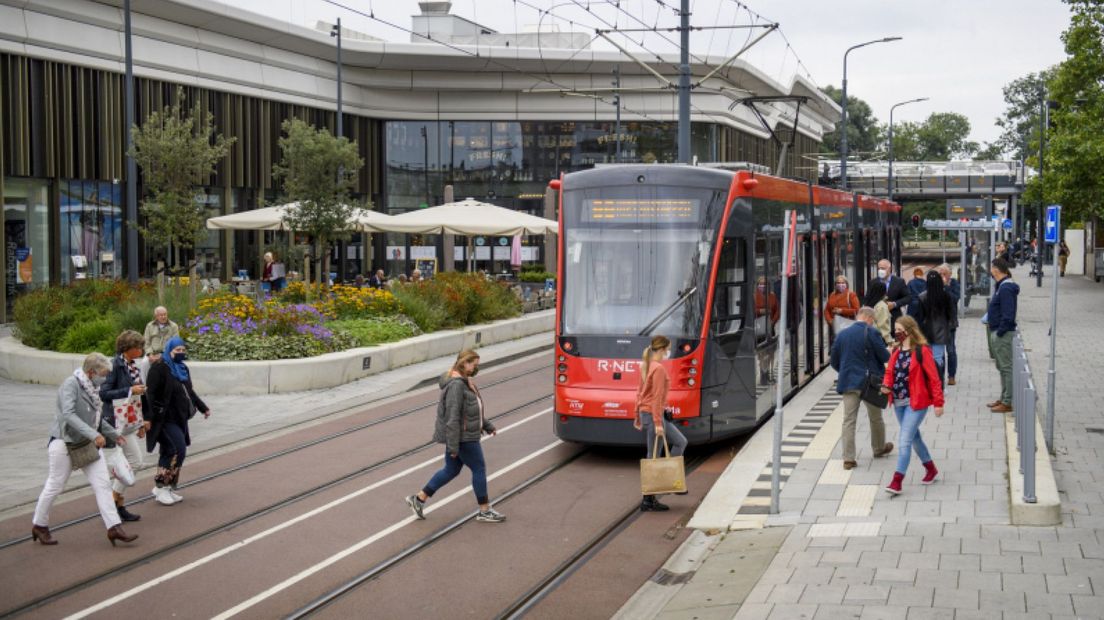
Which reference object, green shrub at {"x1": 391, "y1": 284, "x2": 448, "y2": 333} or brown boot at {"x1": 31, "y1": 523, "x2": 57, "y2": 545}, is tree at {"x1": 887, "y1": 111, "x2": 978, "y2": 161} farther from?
brown boot at {"x1": 31, "y1": 523, "x2": 57, "y2": 545}

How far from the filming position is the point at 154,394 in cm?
1245

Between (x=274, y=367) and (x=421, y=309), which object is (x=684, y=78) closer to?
(x=421, y=309)

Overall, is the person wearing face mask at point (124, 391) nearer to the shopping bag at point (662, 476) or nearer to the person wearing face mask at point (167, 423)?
the person wearing face mask at point (167, 423)

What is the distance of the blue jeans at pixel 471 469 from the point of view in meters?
11.7

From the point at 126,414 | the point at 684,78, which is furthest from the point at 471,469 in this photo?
the point at 684,78

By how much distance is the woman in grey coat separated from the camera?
10.9 m

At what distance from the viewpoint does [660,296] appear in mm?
14445

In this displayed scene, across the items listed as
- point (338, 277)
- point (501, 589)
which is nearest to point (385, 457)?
point (501, 589)

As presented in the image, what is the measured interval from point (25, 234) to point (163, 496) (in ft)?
83.7

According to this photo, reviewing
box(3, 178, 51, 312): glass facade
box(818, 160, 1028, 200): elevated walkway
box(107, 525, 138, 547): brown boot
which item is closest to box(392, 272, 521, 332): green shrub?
box(3, 178, 51, 312): glass facade

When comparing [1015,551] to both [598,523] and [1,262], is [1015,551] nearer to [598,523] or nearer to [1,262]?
[598,523]

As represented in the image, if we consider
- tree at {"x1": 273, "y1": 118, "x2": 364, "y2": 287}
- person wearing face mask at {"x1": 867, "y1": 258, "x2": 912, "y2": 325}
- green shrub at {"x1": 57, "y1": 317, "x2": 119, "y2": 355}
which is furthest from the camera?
tree at {"x1": 273, "y1": 118, "x2": 364, "y2": 287}

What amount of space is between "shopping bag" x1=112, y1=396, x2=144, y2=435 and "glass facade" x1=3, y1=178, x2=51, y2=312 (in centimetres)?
2404

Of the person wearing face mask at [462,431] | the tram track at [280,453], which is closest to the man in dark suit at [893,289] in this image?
the tram track at [280,453]
